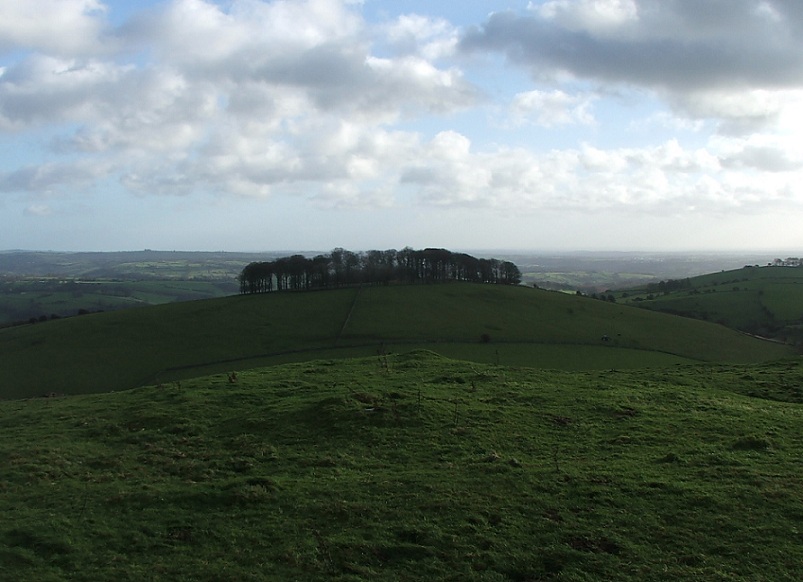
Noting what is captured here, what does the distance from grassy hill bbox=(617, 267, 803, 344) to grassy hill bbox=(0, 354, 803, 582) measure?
232ft

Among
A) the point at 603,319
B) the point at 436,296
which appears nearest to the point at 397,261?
the point at 436,296

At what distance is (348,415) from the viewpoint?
2020cm

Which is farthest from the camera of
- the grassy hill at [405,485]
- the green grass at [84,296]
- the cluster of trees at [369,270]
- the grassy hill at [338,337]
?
the green grass at [84,296]

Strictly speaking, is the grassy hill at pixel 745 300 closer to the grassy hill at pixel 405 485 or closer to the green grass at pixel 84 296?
the grassy hill at pixel 405 485

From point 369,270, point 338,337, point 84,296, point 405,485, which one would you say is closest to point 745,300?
point 369,270

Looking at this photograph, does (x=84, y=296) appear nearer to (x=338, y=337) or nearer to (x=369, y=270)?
(x=369, y=270)

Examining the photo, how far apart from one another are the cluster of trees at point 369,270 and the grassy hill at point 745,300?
110 ft

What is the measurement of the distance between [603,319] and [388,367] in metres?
58.0

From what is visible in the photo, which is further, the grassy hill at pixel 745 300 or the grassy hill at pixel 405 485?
the grassy hill at pixel 745 300

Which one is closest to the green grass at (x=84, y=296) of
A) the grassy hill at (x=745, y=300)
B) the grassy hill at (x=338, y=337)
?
the grassy hill at (x=338, y=337)

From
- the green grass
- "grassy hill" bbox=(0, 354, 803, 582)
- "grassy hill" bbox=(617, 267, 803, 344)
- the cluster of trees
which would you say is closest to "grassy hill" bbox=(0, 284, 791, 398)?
the cluster of trees

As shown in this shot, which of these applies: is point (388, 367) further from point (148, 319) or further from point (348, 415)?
point (148, 319)

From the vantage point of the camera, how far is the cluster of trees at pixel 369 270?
99375 millimetres

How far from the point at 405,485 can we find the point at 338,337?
53380 millimetres
